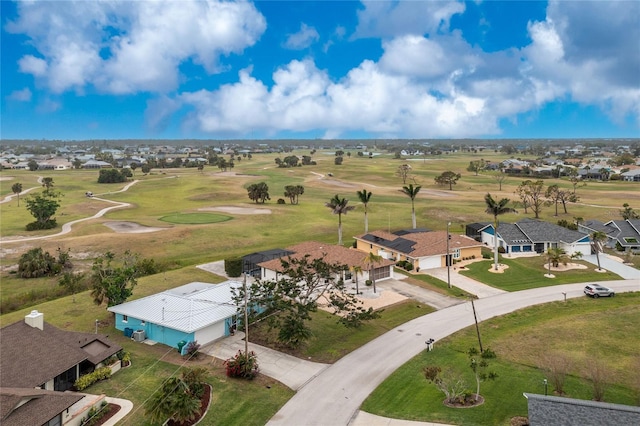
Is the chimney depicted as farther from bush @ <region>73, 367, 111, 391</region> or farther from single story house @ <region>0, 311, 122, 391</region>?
bush @ <region>73, 367, 111, 391</region>

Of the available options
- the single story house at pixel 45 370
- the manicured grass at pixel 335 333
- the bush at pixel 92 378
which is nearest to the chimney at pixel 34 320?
the single story house at pixel 45 370

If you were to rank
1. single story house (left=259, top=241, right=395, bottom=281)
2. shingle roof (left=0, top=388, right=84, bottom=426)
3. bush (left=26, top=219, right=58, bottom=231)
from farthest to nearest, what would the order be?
bush (left=26, top=219, right=58, bottom=231)
single story house (left=259, top=241, right=395, bottom=281)
shingle roof (left=0, top=388, right=84, bottom=426)

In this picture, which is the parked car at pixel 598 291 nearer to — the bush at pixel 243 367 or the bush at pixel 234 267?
the bush at pixel 243 367

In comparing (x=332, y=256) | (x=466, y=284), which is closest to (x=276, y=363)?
(x=332, y=256)

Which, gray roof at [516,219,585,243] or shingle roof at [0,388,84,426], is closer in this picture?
shingle roof at [0,388,84,426]

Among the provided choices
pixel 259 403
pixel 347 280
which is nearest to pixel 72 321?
pixel 259 403

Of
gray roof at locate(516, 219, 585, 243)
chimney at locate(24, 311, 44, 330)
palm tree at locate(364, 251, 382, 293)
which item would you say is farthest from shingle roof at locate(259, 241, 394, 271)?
gray roof at locate(516, 219, 585, 243)

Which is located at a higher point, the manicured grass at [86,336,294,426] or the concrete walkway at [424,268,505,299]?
the manicured grass at [86,336,294,426]
